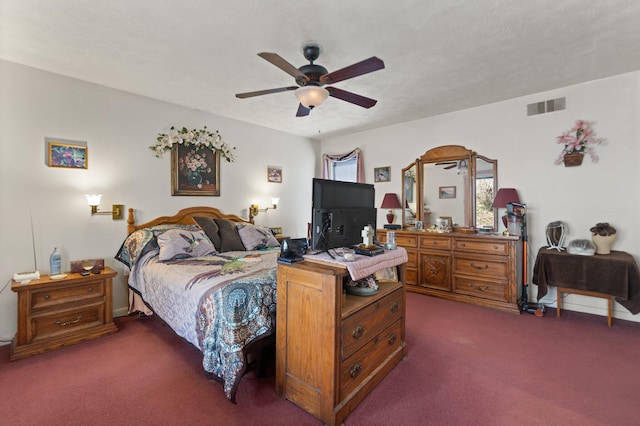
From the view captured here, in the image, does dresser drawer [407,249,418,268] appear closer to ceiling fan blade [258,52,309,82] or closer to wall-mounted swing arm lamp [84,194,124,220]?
ceiling fan blade [258,52,309,82]

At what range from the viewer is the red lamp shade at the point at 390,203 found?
479 centimetres

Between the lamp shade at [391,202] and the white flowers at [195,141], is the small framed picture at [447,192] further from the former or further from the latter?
the white flowers at [195,141]

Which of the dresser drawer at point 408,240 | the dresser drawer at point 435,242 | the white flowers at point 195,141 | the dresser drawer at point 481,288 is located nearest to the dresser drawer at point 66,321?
the white flowers at point 195,141

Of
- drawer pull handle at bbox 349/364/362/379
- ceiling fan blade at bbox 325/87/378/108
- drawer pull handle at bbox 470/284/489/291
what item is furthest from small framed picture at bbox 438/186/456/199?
drawer pull handle at bbox 349/364/362/379

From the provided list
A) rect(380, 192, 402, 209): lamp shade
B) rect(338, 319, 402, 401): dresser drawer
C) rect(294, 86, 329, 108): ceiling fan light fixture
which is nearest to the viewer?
rect(338, 319, 402, 401): dresser drawer

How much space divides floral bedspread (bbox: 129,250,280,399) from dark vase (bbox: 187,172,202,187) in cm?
161

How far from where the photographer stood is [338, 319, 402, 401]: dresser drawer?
1.76 meters

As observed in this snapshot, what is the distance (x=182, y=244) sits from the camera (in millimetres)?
3123

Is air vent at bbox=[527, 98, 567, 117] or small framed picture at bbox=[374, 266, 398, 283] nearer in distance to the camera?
small framed picture at bbox=[374, 266, 398, 283]

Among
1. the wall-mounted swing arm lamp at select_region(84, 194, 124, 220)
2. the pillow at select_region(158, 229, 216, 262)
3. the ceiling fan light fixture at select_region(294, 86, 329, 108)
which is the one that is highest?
the ceiling fan light fixture at select_region(294, 86, 329, 108)

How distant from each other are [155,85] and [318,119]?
2.24 metres

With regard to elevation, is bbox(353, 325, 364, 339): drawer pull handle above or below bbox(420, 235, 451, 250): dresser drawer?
below

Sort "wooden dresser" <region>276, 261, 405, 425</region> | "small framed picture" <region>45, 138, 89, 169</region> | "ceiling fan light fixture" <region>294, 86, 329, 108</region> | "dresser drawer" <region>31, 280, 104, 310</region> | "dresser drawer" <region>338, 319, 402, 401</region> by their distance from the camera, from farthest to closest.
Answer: "small framed picture" <region>45, 138, 89, 169</region>, "dresser drawer" <region>31, 280, 104, 310</region>, "ceiling fan light fixture" <region>294, 86, 329, 108</region>, "dresser drawer" <region>338, 319, 402, 401</region>, "wooden dresser" <region>276, 261, 405, 425</region>

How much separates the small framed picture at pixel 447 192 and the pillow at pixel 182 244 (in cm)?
340
